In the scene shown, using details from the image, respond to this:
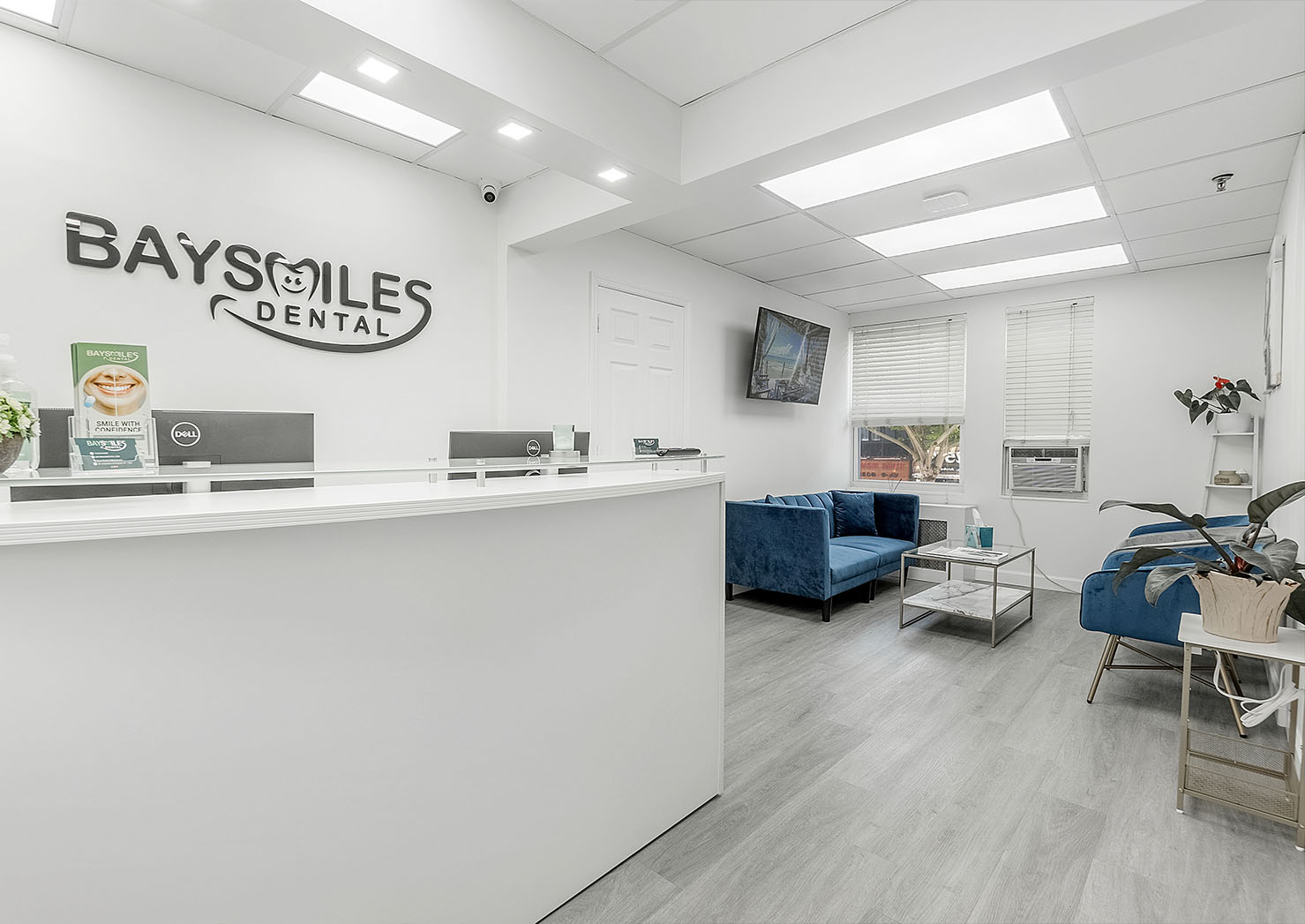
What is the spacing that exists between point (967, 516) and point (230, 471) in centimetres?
617

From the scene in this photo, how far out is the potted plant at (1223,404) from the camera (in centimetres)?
468

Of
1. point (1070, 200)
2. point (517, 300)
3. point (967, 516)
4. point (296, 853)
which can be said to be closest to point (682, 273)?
point (517, 300)

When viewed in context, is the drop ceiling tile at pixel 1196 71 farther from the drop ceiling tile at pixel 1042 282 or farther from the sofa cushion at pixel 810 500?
the sofa cushion at pixel 810 500

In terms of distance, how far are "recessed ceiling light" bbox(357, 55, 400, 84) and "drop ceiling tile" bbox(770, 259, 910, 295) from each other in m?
3.90

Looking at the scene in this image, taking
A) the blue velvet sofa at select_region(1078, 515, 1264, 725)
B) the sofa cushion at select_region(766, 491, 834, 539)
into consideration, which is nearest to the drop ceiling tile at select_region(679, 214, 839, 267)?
the sofa cushion at select_region(766, 491, 834, 539)

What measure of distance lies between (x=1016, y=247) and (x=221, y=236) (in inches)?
197

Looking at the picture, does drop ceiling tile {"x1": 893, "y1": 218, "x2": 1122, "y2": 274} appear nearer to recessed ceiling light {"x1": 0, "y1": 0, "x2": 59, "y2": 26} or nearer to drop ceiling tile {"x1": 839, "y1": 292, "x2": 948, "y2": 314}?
drop ceiling tile {"x1": 839, "y1": 292, "x2": 948, "y2": 314}

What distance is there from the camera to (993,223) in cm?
429

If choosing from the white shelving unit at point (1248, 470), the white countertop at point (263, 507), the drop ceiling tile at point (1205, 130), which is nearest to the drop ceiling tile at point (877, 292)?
the drop ceiling tile at point (1205, 130)

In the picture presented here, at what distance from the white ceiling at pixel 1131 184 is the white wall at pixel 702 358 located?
0.85 feet

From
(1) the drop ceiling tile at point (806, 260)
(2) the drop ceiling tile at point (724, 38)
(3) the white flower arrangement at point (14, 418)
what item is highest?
(2) the drop ceiling tile at point (724, 38)

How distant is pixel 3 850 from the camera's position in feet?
3.37

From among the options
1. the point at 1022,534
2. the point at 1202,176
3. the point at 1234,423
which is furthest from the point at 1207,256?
the point at 1022,534

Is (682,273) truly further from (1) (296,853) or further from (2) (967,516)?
(1) (296,853)
